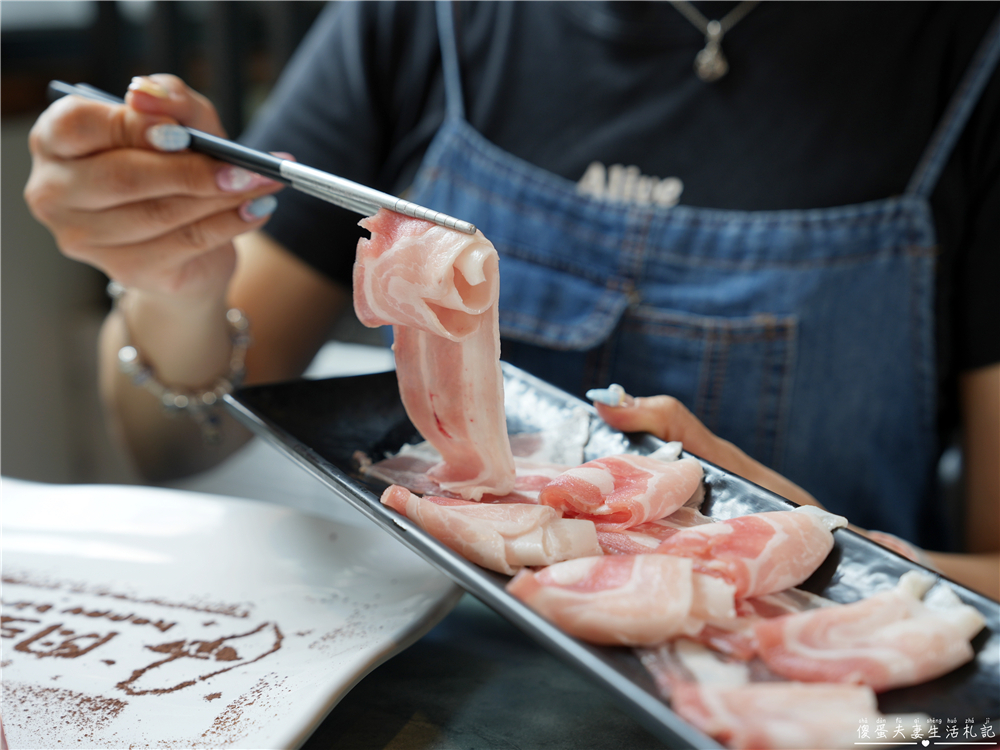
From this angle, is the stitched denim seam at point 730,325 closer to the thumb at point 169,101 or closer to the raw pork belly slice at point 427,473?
the raw pork belly slice at point 427,473

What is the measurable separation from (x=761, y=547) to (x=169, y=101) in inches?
38.9

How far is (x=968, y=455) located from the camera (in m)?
1.35

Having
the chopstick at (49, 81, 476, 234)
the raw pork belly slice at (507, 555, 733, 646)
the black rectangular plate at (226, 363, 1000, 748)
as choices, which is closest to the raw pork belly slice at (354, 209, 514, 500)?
the chopstick at (49, 81, 476, 234)

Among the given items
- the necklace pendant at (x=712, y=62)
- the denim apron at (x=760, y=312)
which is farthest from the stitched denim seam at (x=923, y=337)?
the necklace pendant at (x=712, y=62)

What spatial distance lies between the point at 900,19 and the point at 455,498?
3.61ft

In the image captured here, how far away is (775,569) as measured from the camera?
656 mm

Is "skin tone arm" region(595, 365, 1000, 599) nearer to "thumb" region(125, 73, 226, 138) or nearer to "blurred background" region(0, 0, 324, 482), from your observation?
"thumb" region(125, 73, 226, 138)

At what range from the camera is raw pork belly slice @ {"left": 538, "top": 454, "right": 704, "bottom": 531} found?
76 cm

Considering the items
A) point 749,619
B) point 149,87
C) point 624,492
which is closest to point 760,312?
point 624,492

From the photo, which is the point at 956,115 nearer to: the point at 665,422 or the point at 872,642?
the point at 665,422

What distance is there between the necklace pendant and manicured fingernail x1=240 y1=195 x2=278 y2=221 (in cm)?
75

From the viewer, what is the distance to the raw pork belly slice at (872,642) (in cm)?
55

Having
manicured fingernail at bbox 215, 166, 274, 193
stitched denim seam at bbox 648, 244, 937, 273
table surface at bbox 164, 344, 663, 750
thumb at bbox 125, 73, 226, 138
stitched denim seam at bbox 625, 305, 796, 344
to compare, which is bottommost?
table surface at bbox 164, 344, 663, 750

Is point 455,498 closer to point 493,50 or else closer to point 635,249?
point 635,249
